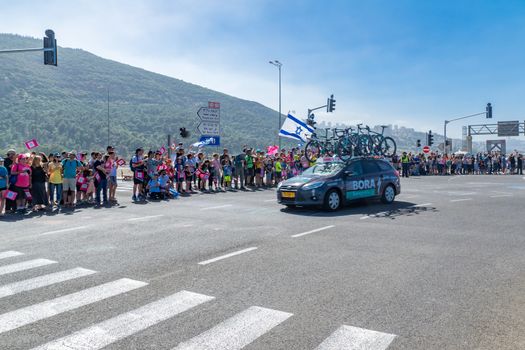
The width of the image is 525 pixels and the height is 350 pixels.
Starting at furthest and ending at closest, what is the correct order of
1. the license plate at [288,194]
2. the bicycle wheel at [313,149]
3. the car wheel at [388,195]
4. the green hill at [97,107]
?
the green hill at [97,107] < the bicycle wheel at [313,149] < the car wheel at [388,195] < the license plate at [288,194]

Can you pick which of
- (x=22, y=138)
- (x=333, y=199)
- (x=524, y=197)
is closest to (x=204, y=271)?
(x=333, y=199)

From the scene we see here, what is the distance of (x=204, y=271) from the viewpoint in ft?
19.8

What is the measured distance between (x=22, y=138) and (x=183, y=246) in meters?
85.2

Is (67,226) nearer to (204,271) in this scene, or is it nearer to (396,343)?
(204,271)

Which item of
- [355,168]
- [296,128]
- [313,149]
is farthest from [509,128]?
[355,168]

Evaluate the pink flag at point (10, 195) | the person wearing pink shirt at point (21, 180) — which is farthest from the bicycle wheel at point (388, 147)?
the pink flag at point (10, 195)

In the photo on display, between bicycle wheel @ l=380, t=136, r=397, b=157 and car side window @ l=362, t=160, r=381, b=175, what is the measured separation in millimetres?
2909

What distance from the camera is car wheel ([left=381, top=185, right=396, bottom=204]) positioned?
1386cm

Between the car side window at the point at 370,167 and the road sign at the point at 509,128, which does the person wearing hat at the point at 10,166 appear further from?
the road sign at the point at 509,128

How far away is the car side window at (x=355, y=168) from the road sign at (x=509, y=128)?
57574 mm

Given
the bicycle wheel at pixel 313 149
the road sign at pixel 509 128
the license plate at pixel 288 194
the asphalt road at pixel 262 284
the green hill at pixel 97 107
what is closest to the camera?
the asphalt road at pixel 262 284

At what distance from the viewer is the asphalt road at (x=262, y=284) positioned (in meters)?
3.89

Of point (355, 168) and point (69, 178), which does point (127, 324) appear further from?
point (69, 178)

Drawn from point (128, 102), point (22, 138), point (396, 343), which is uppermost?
point (128, 102)
